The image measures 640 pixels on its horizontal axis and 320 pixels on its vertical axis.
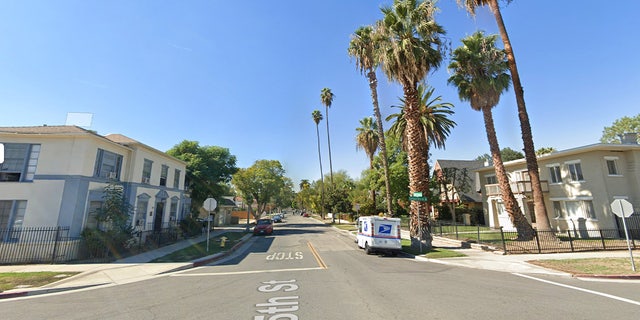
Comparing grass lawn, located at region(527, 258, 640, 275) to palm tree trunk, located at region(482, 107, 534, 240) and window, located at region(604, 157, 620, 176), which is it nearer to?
palm tree trunk, located at region(482, 107, 534, 240)

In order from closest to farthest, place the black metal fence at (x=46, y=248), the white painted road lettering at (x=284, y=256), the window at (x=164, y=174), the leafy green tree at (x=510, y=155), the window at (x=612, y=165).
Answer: the black metal fence at (x=46, y=248) → the white painted road lettering at (x=284, y=256) → the window at (x=612, y=165) → the window at (x=164, y=174) → the leafy green tree at (x=510, y=155)

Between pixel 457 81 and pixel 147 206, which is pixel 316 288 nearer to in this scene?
pixel 147 206

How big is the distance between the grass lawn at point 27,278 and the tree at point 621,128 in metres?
66.2

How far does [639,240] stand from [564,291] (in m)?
16.7

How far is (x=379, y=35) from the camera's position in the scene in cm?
1859

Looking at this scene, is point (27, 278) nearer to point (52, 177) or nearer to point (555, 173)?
point (52, 177)

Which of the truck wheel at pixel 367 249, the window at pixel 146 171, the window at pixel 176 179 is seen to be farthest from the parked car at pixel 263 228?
the truck wheel at pixel 367 249

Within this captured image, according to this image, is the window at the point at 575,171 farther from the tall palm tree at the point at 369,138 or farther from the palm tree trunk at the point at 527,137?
the tall palm tree at the point at 369,138

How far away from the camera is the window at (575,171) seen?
2175 centimetres

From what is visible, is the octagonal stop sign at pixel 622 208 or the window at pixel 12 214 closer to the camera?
the octagonal stop sign at pixel 622 208

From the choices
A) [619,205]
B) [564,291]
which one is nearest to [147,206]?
[564,291]

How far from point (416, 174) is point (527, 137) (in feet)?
28.3

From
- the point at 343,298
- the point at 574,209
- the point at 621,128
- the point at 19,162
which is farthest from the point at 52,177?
the point at 621,128

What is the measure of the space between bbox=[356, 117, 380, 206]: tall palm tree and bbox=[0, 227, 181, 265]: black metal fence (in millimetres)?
30954
